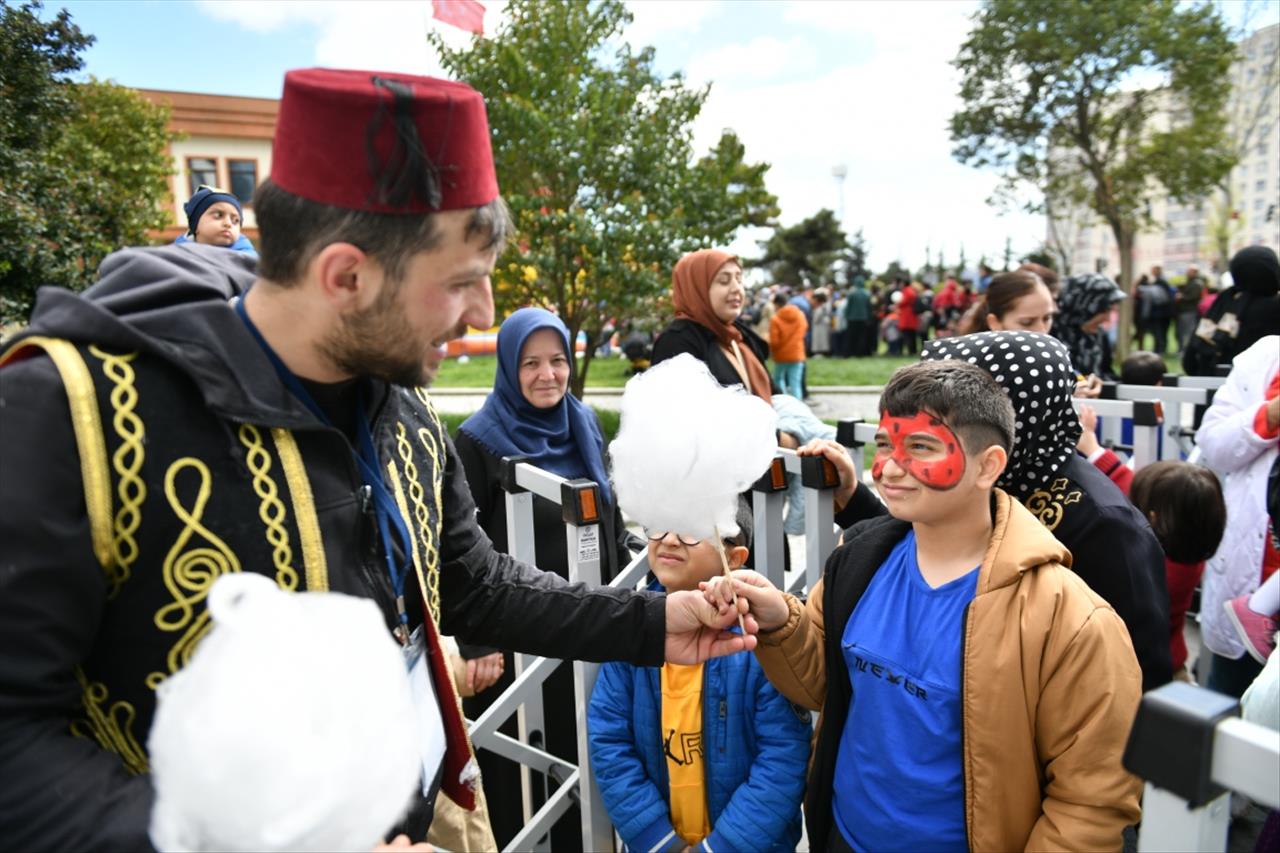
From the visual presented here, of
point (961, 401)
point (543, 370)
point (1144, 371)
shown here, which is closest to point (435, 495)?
point (961, 401)

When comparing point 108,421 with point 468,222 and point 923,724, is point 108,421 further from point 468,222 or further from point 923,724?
point 923,724

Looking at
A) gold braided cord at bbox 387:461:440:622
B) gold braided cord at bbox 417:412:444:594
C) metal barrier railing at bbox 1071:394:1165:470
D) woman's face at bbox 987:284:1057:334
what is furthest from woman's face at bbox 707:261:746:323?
gold braided cord at bbox 387:461:440:622

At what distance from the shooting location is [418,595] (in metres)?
1.79

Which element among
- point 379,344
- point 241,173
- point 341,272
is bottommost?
point 379,344

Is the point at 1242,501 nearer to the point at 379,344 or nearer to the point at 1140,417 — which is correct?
the point at 1140,417

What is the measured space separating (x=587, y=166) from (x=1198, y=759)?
421 inches

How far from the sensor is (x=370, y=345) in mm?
1496

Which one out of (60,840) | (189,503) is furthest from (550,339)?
(60,840)

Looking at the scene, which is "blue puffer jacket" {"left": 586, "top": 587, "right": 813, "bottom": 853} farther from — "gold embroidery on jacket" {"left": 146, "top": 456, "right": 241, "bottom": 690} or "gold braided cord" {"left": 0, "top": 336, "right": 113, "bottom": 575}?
"gold braided cord" {"left": 0, "top": 336, "right": 113, "bottom": 575}

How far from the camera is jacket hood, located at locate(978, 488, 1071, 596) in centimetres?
200

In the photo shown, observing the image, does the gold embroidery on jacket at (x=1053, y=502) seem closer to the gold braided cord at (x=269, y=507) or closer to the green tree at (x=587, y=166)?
the gold braided cord at (x=269, y=507)

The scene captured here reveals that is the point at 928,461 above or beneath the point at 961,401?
beneath

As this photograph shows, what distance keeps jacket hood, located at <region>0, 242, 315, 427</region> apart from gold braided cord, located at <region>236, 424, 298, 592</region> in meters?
0.05

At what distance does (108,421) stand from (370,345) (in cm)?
41
